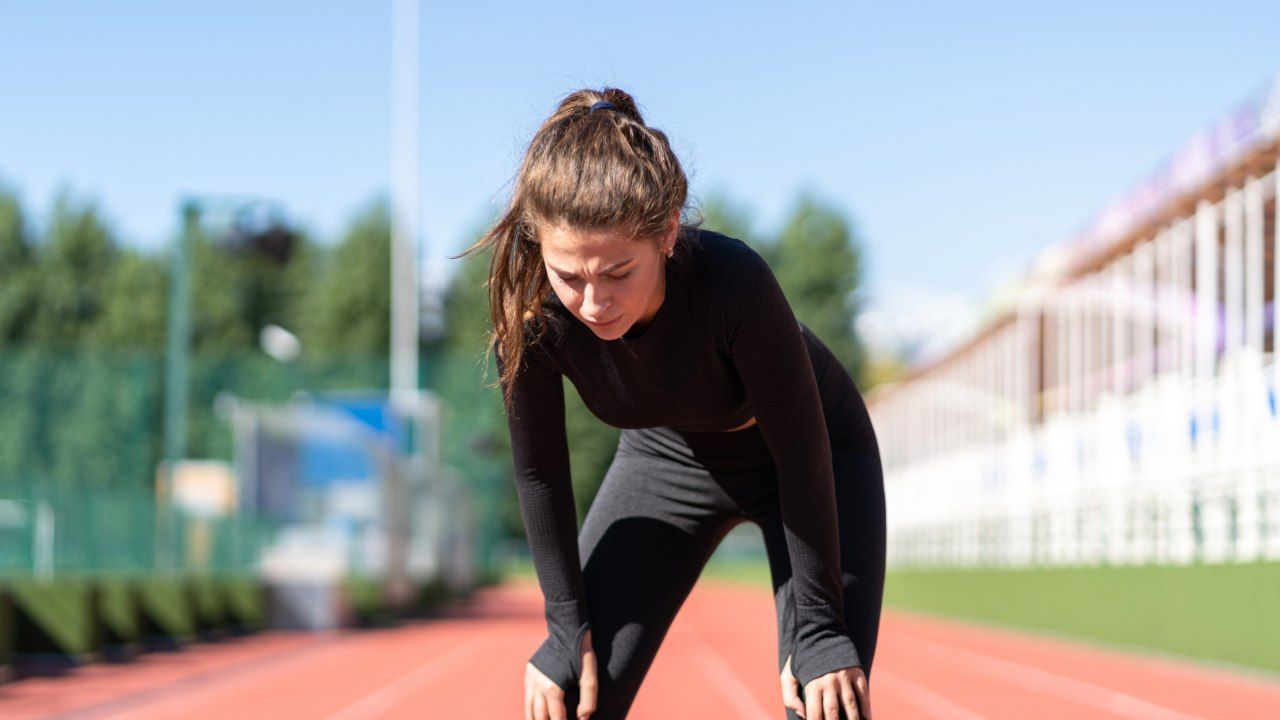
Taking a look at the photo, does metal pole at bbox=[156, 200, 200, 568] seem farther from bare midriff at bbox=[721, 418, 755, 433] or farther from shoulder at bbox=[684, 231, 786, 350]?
shoulder at bbox=[684, 231, 786, 350]

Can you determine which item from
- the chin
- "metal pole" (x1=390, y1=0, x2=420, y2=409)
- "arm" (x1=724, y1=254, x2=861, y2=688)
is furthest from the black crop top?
"metal pole" (x1=390, y1=0, x2=420, y2=409)

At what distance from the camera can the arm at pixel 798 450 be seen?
8.76 feet

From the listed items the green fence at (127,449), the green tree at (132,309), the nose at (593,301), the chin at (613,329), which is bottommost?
the green fence at (127,449)

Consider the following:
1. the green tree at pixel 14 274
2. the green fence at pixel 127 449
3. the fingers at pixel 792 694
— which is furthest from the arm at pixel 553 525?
the green tree at pixel 14 274

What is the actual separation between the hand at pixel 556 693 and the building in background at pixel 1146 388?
10367mm

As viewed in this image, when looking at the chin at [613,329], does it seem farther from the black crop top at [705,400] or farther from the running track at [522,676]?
the running track at [522,676]

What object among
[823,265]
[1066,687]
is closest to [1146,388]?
[1066,687]

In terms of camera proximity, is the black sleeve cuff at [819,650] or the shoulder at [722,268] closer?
the shoulder at [722,268]

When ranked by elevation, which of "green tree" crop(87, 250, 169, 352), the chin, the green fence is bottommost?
the green fence

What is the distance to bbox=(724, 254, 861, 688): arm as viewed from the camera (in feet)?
8.76

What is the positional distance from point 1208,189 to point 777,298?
52.8 feet

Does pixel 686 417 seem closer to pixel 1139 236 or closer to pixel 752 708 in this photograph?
pixel 752 708

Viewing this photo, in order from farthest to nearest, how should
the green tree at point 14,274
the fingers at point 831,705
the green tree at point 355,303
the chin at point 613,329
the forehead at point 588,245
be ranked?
the green tree at point 355,303
the green tree at point 14,274
the fingers at point 831,705
the chin at point 613,329
the forehead at point 588,245

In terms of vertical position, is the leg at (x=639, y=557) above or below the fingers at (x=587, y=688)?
above
